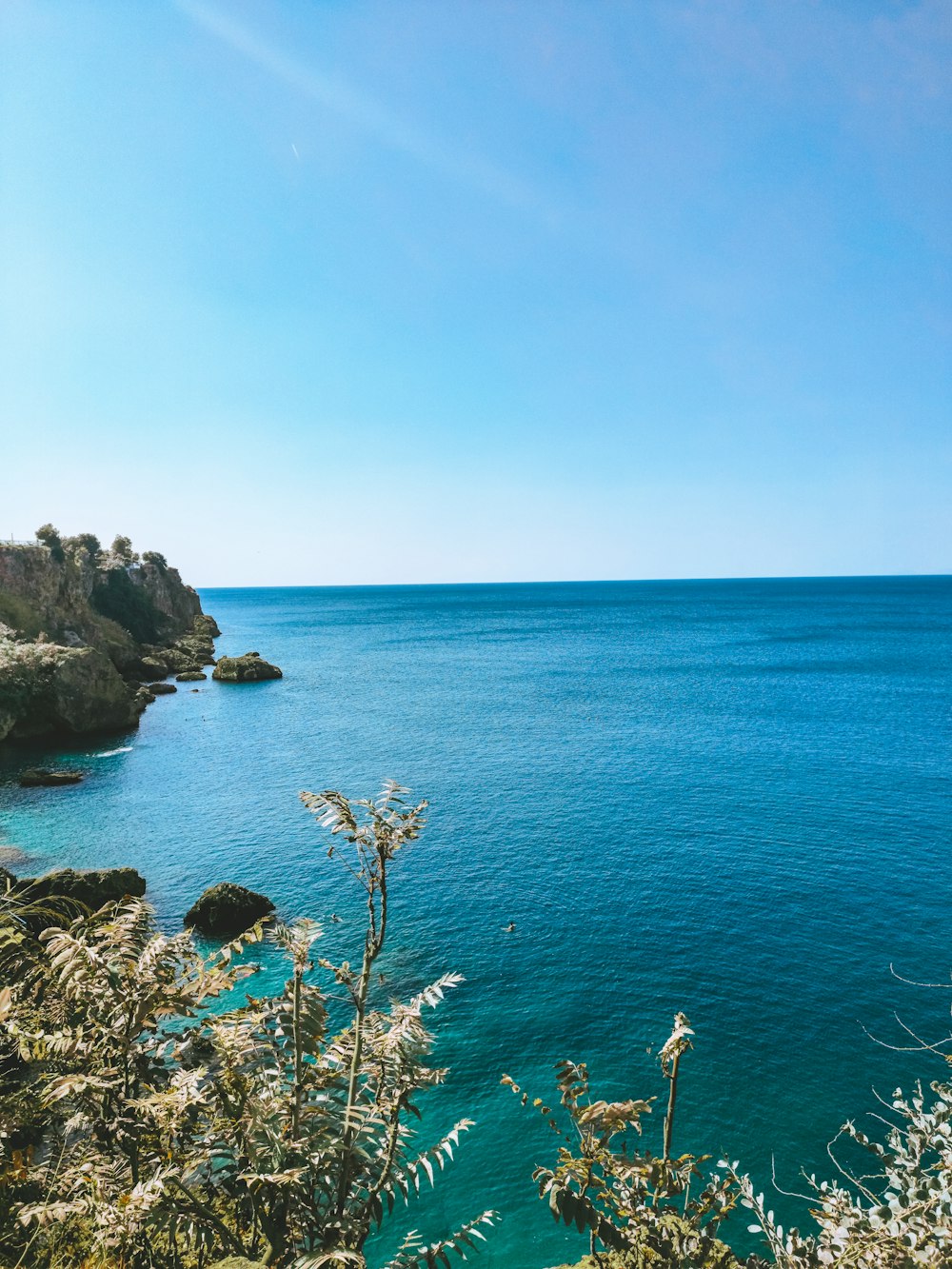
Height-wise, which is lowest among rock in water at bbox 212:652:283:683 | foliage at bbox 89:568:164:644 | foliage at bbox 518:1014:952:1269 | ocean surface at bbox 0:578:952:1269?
ocean surface at bbox 0:578:952:1269

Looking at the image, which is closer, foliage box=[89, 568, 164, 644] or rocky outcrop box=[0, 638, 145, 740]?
rocky outcrop box=[0, 638, 145, 740]

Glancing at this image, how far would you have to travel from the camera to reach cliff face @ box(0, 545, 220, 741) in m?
62.8

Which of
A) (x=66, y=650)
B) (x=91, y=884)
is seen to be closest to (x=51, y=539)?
(x=66, y=650)

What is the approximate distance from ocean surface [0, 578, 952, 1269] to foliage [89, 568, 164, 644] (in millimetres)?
31396

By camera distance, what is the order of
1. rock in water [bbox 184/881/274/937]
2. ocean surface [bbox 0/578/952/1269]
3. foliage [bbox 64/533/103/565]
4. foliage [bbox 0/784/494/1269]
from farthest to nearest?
foliage [bbox 64/533/103/565] → rock in water [bbox 184/881/274/937] → ocean surface [bbox 0/578/952/1269] → foliage [bbox 0/784/494/1269]

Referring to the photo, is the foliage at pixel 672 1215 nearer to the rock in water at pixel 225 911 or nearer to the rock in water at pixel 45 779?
the rock in water at pixel 225 911

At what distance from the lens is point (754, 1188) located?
64.1 feet

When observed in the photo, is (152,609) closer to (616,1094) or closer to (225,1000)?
(225,1000)

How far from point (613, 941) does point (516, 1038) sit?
770 cm

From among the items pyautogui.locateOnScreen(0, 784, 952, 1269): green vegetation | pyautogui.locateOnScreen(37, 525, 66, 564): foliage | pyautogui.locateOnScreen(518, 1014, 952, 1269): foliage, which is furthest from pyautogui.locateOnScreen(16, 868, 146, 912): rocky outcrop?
pyautogui.locateOnScreen(37, 525, 66, 564): foliage

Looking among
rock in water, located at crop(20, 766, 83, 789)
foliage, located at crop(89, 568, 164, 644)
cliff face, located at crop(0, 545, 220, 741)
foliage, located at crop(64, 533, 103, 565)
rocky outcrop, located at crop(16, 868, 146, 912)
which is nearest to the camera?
rocky outcrop, located at crop(16, 868, 146, 912)

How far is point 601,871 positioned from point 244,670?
77750 mm

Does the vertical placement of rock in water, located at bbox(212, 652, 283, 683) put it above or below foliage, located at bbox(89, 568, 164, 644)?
below

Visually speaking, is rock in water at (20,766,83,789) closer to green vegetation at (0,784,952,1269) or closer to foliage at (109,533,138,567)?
green vegetation at (0,784,952,1269)
